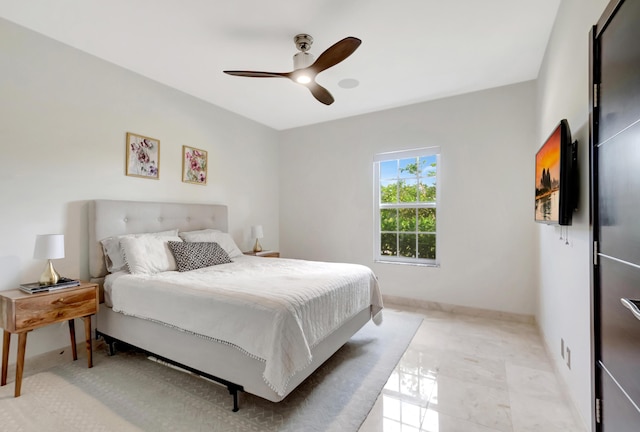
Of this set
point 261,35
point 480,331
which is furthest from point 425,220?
point 261,35

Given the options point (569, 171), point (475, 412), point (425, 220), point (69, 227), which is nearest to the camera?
point (569, 171)

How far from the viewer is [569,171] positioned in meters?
1.69

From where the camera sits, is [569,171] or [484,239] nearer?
[569,171]

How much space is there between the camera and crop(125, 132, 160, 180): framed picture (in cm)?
303

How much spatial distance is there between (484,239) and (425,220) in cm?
75

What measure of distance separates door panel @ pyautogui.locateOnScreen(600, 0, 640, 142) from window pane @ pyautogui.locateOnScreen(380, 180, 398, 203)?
2.92 metres

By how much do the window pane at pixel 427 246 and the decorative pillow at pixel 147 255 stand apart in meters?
3.06

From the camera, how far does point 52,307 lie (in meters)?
2.12

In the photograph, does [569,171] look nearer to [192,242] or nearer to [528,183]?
[528,183]

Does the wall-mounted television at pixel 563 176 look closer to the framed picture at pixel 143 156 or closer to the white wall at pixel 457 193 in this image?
the white wall at pixel 457 193

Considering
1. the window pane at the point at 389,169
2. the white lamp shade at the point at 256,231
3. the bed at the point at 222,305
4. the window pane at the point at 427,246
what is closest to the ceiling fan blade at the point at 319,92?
the bed at the point at 222,305

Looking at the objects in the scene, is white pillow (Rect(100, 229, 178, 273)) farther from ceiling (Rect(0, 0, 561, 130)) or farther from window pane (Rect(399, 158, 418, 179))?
window pane (Rect(399, 158, 418, 179))

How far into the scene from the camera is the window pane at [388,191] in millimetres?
4227

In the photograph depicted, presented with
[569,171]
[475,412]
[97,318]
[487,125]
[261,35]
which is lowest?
[475,412]
